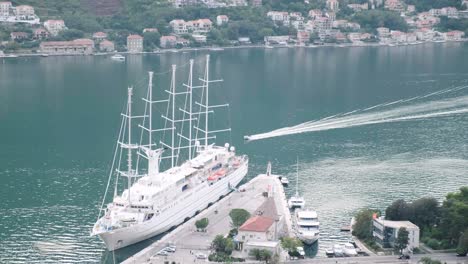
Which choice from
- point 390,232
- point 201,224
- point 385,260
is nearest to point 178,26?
point 201,224

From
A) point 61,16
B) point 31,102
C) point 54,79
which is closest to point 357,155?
point 31,102

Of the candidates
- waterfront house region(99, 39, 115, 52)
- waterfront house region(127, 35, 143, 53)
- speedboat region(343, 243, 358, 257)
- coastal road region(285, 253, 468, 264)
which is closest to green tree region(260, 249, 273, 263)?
coastal road region(285, 253, 468, 264)

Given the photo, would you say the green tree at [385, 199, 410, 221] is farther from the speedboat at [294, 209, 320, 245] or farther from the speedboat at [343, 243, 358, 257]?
the speedboat at [294, 209, 320, 245]

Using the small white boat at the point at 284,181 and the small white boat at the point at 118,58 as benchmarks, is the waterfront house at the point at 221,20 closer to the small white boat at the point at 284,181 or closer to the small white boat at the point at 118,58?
the small white boat at the point at 118,58

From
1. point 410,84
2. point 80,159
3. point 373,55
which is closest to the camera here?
point 80,159

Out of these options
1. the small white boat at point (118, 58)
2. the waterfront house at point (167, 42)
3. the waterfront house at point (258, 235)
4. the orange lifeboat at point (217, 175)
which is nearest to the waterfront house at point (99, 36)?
the waterfront house at point (167, 42)

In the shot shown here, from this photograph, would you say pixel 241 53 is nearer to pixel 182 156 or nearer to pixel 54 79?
pixel 54 79
